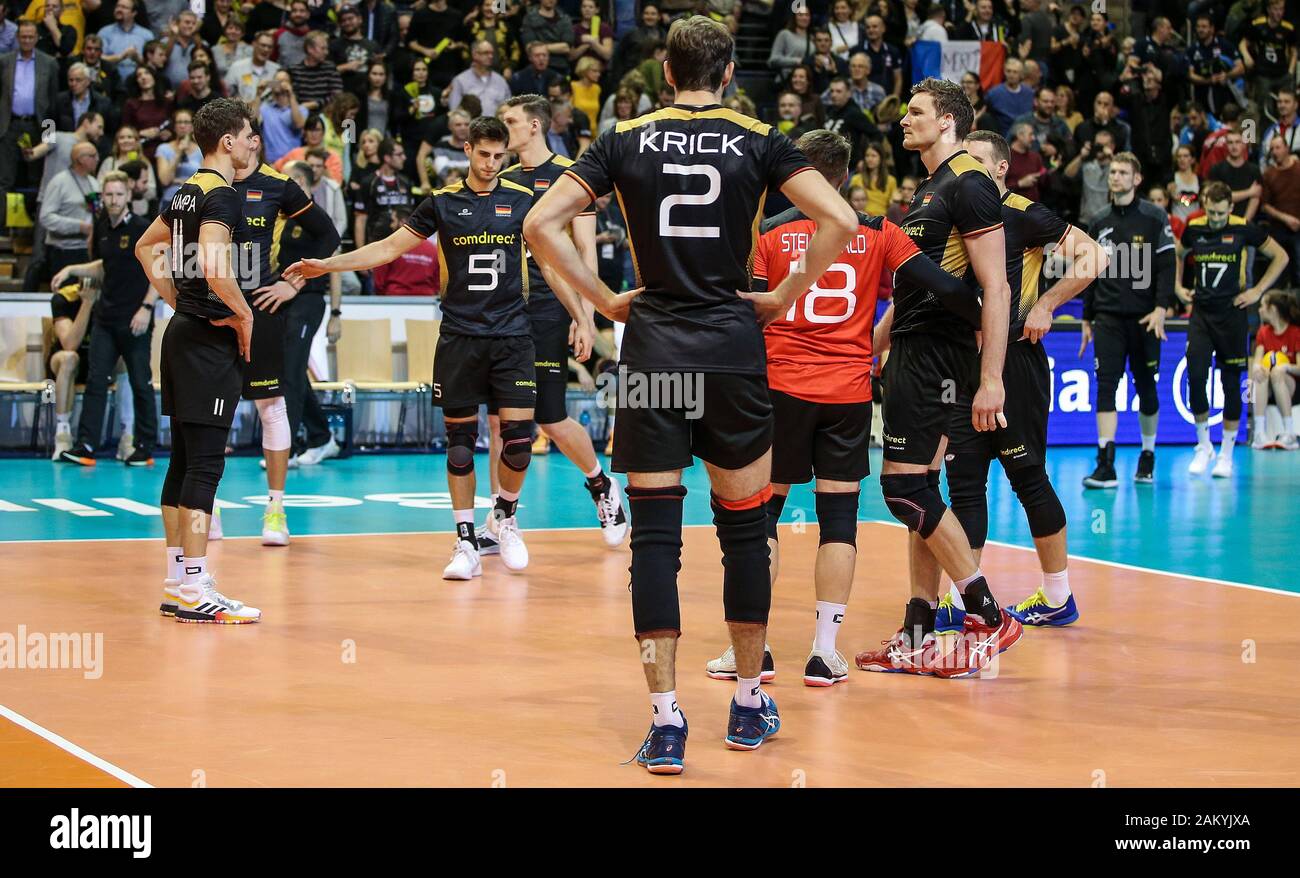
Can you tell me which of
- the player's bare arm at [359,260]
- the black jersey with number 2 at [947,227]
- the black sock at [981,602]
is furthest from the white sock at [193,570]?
the black sock at [981,602]

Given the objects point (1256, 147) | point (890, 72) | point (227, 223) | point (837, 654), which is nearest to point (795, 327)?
point (837, 654)

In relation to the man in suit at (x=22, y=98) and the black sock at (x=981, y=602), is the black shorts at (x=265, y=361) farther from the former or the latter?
the man in suit at (x=22, y=98)

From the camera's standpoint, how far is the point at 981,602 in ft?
21.4

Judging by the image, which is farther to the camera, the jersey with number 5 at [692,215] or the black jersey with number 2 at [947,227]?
the black jersey with number 2 at [947,227]

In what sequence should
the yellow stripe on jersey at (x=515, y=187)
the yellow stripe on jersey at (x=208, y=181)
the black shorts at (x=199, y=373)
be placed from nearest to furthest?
the yellow stripe on jersey at (x=208, y=181)
the black shorts at (x=199, y=373)
the yellow stripe on jersey at (x=515, y=187)

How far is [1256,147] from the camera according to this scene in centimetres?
2103

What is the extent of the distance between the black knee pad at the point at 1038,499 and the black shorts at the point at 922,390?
966 millimetres

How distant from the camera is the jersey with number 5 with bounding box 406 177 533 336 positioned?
8.69m

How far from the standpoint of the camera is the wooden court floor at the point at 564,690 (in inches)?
192

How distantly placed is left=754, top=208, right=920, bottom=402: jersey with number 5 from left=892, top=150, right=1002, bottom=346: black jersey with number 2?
0.27m

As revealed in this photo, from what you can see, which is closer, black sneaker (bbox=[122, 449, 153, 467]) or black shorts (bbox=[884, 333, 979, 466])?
black shorts (bbox=[884, 333, 979, 466])

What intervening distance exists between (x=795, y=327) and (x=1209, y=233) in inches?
342

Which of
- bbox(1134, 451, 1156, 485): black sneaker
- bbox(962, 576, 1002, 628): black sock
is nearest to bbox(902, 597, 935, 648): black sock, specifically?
bbox(962, 576, 1002, 628): black sock

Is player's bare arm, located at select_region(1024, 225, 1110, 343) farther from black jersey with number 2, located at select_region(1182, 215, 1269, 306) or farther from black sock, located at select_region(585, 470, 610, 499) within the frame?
black jersey with number 2, located at select_region(1182, 215, 1269, 306)
